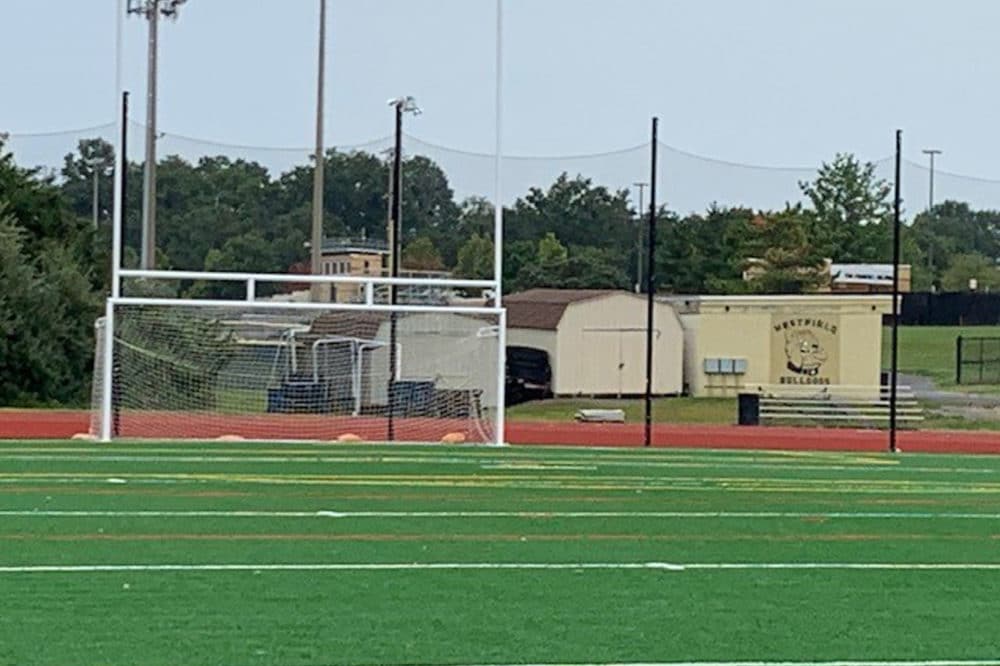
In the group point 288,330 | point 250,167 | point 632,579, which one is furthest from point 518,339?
point 632,579

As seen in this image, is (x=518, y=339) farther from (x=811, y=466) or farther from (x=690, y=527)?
(x=690, y=527)

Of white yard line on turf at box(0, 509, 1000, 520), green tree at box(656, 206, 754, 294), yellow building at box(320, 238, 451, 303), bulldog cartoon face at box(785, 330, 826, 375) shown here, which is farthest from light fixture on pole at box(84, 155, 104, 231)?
white yard line on turf at box(0, 509, 1000, 520)

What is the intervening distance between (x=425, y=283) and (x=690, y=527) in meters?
9.32

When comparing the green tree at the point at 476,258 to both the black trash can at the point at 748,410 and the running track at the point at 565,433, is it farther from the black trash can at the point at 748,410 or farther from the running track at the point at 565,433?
the black trash can at the point at 748,410

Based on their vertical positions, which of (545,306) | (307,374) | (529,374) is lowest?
(529,374)

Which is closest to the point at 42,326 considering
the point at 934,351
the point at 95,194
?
the point at 95,194

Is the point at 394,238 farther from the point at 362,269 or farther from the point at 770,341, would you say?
the point at 770,341

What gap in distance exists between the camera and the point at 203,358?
73.2 feet

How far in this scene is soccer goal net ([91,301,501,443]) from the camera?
68.1ft

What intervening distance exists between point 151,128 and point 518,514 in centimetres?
1745

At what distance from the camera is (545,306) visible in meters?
35.6

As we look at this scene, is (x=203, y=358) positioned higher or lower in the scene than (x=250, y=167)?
lower

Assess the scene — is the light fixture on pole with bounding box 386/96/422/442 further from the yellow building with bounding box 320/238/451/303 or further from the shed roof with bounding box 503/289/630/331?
the shed roof with bounding box 503/289/630/331

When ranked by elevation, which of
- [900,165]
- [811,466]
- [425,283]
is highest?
[900,165]
